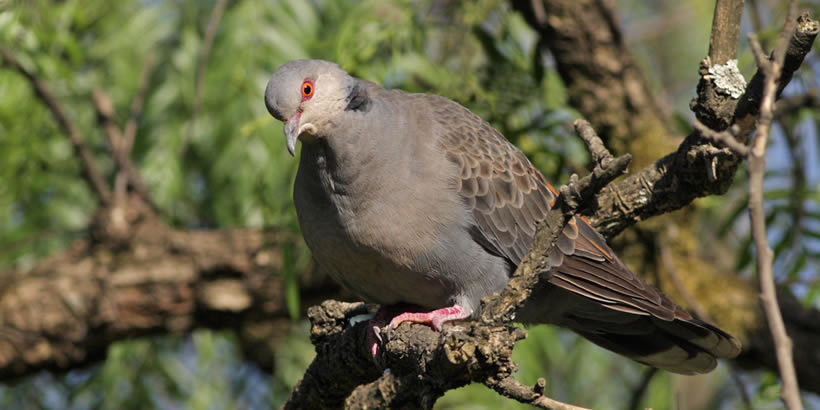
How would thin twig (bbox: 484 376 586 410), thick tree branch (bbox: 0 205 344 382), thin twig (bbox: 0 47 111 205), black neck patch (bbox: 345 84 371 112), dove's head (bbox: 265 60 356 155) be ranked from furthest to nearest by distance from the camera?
1. thick tree branch (bbox: 0 205 344 382)
2. thin twig (bbox: 0 47 111 205)
3. black neck patch (bbox: 345 84 371 112)
4. dove's head (bbox: 265 60 356 155)
5. thin twig (bbox: 484 376 586 410)

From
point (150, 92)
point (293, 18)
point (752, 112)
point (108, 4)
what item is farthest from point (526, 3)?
point (108, 4)

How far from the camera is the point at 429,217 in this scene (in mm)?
3389

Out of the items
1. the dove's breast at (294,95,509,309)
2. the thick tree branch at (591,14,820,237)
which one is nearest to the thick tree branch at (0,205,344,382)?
the dove's breast at (294,95,509,309)

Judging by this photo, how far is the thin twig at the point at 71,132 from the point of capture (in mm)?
5434

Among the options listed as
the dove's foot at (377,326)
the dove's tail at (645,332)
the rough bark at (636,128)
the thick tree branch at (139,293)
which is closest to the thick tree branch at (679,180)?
the dove's tail at (645,332)

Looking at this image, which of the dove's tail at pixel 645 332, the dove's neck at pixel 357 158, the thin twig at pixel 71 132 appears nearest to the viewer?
the dove's neck at pixel 357 158

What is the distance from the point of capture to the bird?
11.0ft

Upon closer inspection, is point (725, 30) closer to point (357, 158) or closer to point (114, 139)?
point (357, 158)

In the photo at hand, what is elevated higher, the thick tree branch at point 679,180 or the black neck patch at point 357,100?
the thick tree branch at point 679,180

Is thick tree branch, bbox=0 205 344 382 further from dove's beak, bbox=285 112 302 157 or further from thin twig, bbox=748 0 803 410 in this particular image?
thin twig, bbox=748 0 803 410

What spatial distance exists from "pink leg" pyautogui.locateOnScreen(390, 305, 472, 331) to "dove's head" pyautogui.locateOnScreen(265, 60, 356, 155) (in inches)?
32.8

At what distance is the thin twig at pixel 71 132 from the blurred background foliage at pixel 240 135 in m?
0.11

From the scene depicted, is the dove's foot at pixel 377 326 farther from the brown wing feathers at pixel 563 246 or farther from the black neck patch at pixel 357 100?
the black neck patch at pixel 357 100

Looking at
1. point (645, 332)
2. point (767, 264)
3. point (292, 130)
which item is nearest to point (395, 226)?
point (292, 130)
